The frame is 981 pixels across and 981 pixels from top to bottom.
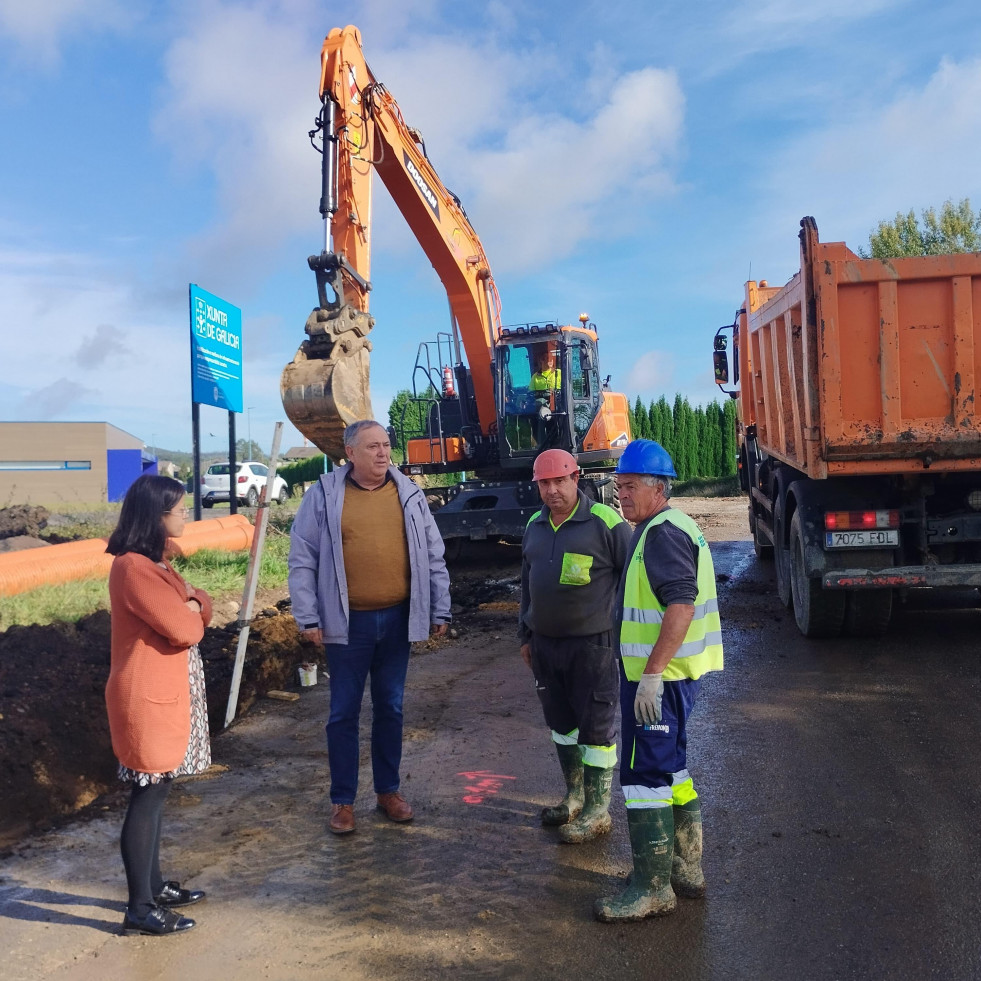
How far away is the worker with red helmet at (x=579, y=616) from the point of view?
4.05m

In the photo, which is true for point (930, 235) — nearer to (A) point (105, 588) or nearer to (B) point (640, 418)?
(B) point (640, 418)

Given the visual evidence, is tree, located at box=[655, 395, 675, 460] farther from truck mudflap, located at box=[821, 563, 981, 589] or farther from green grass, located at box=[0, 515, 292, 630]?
truck mudflap, located at box=[821, 563, 981, 589]

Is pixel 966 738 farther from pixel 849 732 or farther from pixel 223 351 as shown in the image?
pixel 223 351

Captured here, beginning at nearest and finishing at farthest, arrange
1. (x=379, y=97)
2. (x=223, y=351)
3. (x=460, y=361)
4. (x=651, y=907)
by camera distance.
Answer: (x=651, y=907) < (x=379, y=97) < (x=223, y=351) < (x=460, y=361)

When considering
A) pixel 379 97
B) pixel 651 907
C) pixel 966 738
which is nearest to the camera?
pixel 651 907

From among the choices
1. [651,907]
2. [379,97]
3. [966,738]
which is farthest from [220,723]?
[379,97]

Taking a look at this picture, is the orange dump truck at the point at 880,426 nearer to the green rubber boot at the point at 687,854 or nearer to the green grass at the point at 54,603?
the green rubber boot at the point at 687,854

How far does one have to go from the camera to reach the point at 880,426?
6625mm

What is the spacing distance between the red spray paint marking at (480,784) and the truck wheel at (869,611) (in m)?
3.97

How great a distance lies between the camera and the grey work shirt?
405cm

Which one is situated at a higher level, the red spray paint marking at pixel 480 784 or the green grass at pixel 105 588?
the green grass at pixel 105 588

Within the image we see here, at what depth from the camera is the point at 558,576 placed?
4070 mm

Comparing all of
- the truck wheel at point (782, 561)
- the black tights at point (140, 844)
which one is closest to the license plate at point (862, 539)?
the truck wheel at point (782, 561)

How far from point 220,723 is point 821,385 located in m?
4.97
